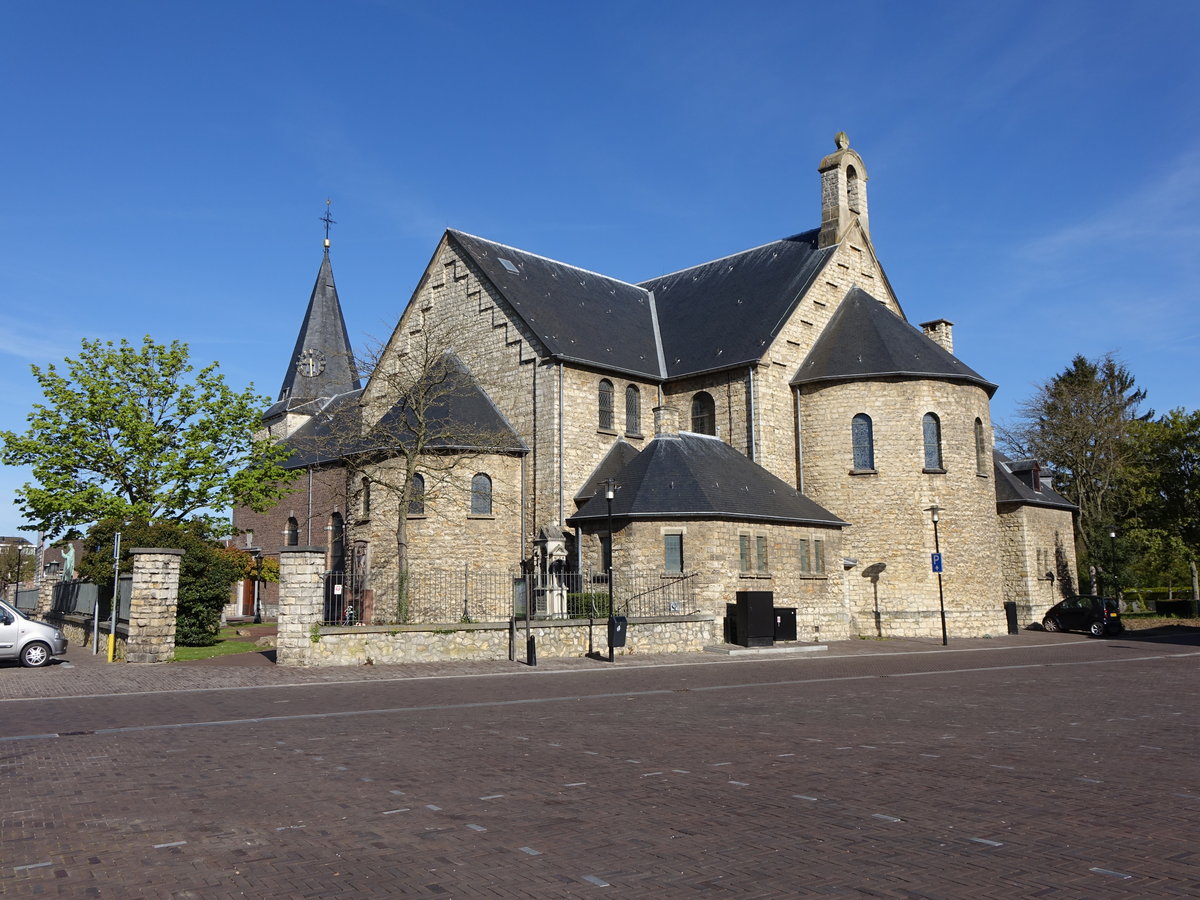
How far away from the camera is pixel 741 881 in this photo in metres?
5.25

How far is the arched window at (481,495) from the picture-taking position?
31.0 meters

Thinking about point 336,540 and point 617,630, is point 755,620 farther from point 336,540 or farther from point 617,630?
point 336,540

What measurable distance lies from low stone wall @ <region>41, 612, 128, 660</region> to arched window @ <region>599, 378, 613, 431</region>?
16731 mm

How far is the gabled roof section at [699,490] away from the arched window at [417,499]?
4849 millimetres

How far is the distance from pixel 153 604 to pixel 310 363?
1433 inches

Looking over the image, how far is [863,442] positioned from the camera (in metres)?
32.6

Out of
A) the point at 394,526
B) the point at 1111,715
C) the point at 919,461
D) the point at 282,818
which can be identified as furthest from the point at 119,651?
the point at 919,461

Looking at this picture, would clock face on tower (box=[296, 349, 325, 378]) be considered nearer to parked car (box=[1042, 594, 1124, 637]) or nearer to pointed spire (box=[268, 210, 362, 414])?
pointed spire (box=[268, 210, 362, 414])

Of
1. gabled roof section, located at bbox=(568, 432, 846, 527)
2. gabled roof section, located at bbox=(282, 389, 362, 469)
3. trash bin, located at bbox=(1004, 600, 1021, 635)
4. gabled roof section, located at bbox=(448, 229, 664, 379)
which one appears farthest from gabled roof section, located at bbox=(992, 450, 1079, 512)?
gabled roof section, located at bbox=(282, 389, 362, 469)

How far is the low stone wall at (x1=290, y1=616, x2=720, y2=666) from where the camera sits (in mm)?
20039

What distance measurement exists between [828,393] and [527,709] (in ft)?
73.8

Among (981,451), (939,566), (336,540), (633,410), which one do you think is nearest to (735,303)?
(633,410)

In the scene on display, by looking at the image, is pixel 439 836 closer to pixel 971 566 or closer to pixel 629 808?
pixel 629 808

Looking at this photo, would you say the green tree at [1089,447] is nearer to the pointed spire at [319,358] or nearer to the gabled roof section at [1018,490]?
the gabled roof section at [1018,490]
